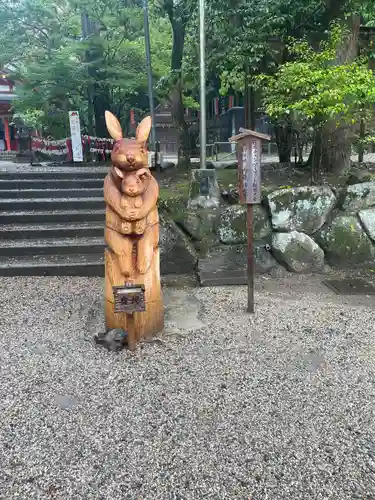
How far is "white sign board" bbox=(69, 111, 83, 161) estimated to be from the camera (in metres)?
12.6

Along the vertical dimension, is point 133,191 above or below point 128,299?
above

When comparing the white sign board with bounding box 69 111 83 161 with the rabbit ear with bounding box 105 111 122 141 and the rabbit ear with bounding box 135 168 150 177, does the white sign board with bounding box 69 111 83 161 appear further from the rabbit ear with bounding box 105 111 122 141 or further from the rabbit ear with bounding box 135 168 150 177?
the rabbit ear with bounding box 135 168 150 177

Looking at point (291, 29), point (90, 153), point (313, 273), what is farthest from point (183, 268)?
point (90, 153)

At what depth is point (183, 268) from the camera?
6285mm

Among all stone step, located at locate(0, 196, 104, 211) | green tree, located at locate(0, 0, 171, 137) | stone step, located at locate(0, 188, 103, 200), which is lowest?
stone step, located at locate(0, 196, 104, 211)

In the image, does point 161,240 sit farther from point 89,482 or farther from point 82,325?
point 89,482

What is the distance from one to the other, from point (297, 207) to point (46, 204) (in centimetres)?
439

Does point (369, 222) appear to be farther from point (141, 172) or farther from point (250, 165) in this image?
point (141, 172)

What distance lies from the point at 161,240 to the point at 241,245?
Answer: 1.27 meters

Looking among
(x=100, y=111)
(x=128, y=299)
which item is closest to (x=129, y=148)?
(x=128, y=299)

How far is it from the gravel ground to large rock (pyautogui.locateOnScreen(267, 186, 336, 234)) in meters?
1.92

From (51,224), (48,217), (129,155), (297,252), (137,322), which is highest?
(129,155)

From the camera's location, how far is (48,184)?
7.99 m

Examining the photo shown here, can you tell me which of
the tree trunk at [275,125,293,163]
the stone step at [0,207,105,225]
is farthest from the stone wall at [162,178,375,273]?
the tree trunk at [275,125,293,163]
